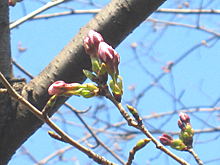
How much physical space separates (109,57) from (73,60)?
15.0 inches

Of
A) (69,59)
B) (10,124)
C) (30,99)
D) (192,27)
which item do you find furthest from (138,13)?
(192,27)

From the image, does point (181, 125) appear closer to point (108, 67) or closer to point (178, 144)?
point (178, 144)

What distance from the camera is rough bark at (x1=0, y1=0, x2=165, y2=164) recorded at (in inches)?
42.6

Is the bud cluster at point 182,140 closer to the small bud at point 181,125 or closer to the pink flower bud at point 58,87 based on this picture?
the small bud at point 181,125

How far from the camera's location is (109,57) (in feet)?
2.53

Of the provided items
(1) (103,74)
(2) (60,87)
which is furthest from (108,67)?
(2) (60,87)

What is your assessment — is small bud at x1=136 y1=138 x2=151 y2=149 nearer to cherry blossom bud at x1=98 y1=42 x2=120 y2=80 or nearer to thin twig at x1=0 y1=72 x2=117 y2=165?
thin twig at x1=0 y1=72 x2=117 y2=165

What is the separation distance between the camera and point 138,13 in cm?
108

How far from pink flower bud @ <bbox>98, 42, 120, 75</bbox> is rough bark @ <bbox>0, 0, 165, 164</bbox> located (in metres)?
0.33

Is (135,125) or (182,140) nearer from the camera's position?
(135,125)

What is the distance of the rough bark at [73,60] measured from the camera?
1.08m

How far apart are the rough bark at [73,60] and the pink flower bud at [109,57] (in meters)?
0.33

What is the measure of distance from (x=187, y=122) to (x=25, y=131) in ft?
1.92

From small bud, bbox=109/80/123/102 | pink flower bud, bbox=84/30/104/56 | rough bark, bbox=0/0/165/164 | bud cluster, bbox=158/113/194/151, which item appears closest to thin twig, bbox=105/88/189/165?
small bud, bbox=109/80/123/102
